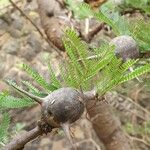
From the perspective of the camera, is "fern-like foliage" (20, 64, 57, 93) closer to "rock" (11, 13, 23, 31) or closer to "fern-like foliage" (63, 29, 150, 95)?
"fern-like foliage" (63, 29, 150, 95)

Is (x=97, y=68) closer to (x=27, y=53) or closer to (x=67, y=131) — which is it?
(x=67, y=131)

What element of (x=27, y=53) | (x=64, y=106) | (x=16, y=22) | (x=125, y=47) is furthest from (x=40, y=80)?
(x=16, y=22)

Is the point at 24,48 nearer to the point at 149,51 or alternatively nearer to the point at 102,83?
the point at 149,51

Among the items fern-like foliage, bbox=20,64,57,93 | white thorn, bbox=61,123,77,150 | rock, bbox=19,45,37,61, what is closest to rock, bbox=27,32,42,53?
rock, bbox=19,45,37,61

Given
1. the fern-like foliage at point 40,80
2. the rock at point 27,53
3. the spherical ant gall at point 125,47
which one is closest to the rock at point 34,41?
the rock at point 27,53

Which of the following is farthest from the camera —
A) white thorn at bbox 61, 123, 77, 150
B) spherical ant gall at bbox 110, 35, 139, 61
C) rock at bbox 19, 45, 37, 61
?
rock at bbox 19, 45, 37, 61

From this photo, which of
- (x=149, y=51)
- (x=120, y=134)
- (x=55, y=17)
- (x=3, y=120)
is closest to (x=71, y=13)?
(x=55, y=17)

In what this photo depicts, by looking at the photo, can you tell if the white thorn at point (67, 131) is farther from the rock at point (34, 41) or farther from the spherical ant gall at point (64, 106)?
the rock at point (34, 41)
